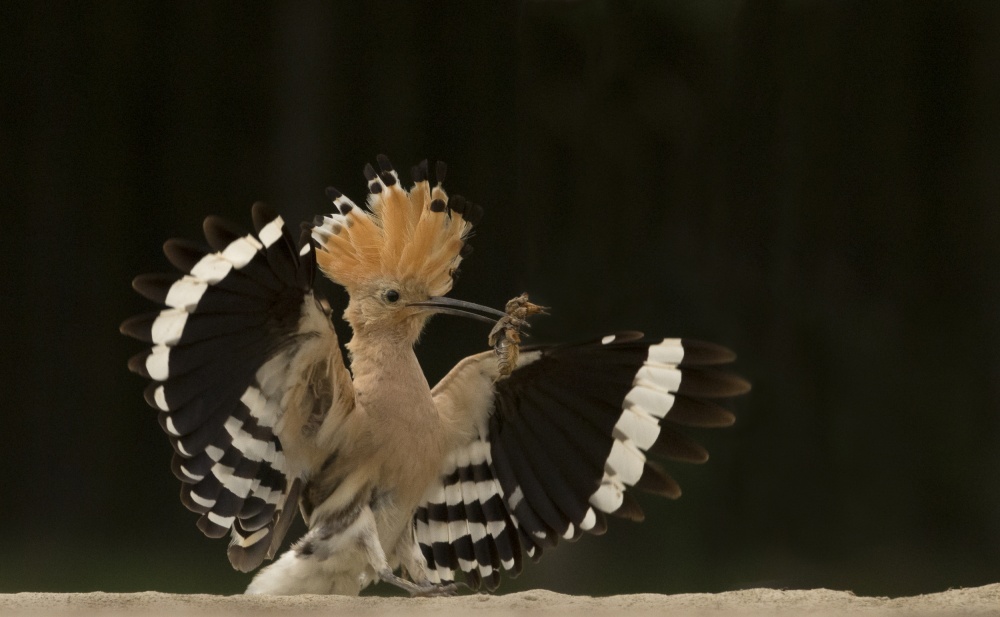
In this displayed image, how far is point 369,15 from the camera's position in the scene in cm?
378

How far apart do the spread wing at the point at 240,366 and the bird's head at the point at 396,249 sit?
21cm

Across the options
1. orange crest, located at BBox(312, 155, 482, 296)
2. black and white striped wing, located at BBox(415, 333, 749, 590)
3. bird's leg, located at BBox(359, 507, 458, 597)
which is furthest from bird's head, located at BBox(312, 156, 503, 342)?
bird's leg, located at BBox(359, 507, 458, 597)

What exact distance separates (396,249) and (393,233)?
4cm

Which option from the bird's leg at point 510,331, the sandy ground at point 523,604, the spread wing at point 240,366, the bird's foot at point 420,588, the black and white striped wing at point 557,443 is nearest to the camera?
the sandy ground at point 523,604

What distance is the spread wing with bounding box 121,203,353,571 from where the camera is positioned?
208 cm

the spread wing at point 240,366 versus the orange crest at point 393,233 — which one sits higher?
the orange crest at point 393,233

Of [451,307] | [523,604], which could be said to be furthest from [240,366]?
[523,604]

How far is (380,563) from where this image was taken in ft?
7.47

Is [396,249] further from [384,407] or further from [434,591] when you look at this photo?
[434,591]

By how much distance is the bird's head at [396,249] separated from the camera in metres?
2.38

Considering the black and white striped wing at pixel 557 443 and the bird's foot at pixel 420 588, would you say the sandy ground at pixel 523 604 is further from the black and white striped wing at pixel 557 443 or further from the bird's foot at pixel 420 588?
the black and white striped wing at pixel 557 443

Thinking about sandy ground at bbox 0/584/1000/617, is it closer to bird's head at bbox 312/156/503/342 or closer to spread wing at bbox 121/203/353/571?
spread wing at bbox 121/203/353/571

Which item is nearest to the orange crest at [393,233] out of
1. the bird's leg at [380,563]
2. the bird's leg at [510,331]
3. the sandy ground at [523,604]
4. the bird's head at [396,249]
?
the bird's head at [396,249]

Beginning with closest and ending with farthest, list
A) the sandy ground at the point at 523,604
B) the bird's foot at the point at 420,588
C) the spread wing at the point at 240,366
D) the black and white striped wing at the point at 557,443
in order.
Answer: the sandy ground at the point at 523,604
the spread wing at the point at 240,366
the bird's foot at the point at 420,588
the black and white striped wing at the point at 557,443
